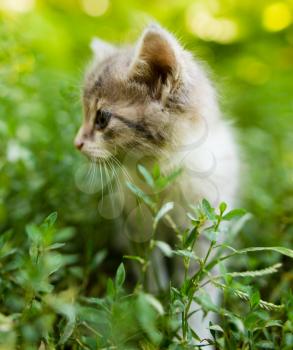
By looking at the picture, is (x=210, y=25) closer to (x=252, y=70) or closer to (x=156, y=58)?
(x=252, y=70)

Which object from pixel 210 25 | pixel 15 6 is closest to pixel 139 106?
pixel 15 6

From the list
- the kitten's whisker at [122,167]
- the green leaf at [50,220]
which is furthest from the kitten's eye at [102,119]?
the green leaf at [50,220]

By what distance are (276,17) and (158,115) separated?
2.46 metres

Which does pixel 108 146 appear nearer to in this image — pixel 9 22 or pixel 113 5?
pixel 9 22

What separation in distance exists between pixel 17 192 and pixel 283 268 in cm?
97

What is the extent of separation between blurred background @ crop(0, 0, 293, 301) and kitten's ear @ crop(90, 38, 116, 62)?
0.42 ft

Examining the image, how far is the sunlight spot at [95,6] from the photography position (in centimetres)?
382

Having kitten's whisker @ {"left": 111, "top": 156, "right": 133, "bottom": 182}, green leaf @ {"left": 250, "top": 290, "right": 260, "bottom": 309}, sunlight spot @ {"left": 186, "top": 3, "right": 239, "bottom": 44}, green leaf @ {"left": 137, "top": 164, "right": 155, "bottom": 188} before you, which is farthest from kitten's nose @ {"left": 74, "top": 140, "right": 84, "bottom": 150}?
sunlight spot @ {"left": 186, "top": 3, "right": 239, "bottom": 44}

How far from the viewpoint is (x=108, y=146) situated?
1.60 meters

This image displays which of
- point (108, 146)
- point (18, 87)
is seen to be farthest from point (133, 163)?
point (18, 87)

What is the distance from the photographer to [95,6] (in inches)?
153

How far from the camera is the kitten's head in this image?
154 centimetres

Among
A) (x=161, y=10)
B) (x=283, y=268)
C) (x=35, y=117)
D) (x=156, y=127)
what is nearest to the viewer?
(x=156, y=127)

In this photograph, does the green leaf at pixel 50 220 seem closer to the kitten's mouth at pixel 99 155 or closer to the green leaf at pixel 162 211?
the green leaf at pixel 162 211
